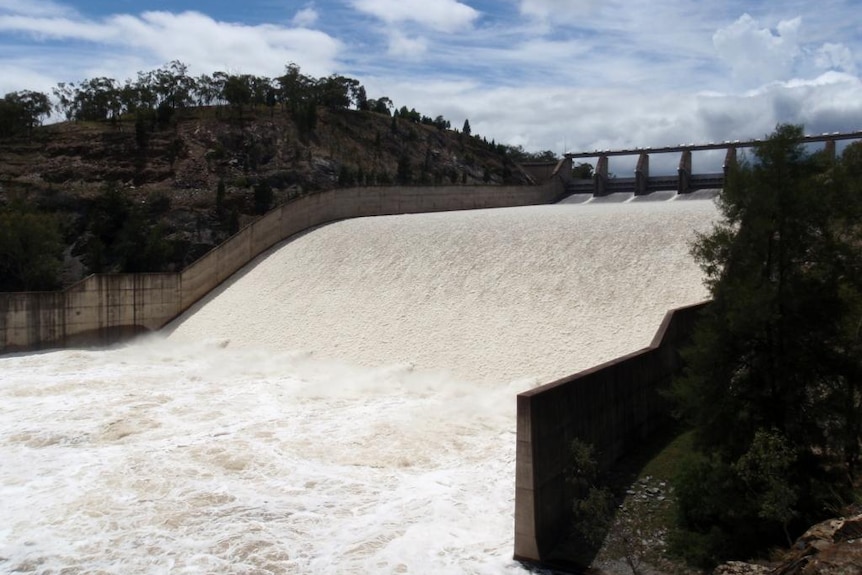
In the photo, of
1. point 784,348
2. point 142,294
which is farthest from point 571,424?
point 142,294

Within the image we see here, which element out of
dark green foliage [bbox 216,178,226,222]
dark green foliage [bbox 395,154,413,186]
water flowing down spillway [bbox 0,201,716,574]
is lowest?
water flowing down spillway [bbox 0,201,716,574]

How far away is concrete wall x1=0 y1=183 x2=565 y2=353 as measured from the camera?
18375 millimetres

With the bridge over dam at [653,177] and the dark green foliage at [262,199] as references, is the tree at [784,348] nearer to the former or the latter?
the bridge over dam at [653,177]

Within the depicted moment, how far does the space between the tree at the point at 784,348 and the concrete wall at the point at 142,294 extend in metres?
16.2

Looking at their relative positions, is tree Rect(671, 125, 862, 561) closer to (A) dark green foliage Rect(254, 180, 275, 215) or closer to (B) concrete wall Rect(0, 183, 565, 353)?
(B) concrete wall Rect(0, 183, 565, 353)

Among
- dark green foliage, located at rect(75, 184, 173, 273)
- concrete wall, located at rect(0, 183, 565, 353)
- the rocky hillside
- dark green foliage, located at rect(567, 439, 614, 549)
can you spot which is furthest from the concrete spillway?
the rocky hillside

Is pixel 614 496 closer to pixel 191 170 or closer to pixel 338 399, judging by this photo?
A: pixel 338 399

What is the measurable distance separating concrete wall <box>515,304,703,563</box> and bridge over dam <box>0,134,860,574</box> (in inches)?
1.3

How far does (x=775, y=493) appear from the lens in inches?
276

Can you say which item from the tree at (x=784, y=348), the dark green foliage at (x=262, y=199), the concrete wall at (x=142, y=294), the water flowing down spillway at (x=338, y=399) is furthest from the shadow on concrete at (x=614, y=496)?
the dark green foliage at (x=262, y=199)

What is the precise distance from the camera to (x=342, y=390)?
13.6 m

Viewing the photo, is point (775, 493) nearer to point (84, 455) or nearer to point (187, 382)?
point (84, 455)

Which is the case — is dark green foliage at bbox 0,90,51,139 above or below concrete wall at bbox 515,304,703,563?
above

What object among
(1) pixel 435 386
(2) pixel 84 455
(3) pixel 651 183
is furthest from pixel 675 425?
(3) pixel 651 183
